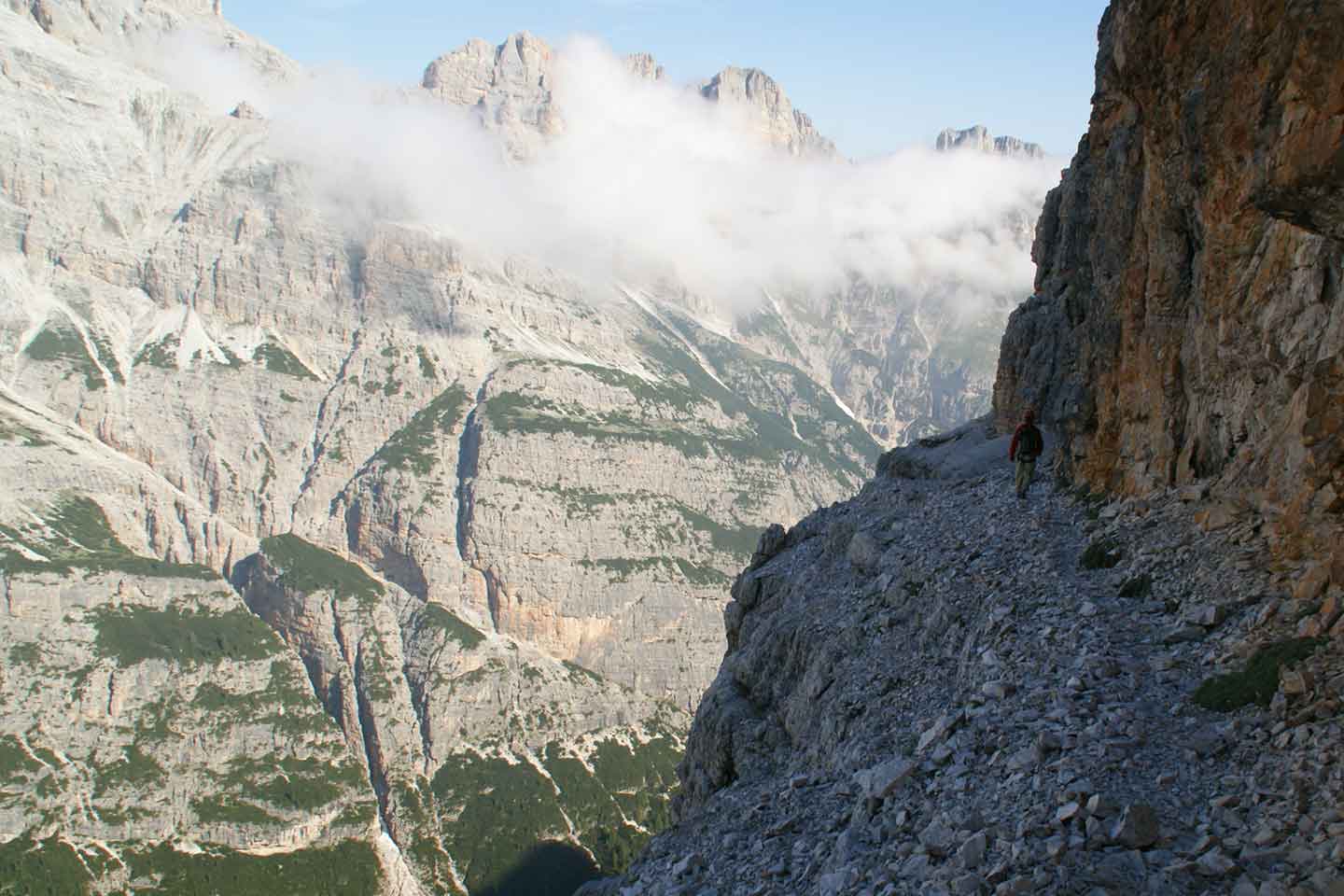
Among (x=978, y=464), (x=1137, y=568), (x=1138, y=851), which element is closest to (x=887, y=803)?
(x=1138, y=851)

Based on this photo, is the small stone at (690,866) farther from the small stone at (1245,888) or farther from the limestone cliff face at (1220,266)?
the limestone cliff face at (1220,266)

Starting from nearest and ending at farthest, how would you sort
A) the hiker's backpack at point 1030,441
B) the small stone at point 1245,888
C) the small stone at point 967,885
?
1. the small stone at point 1245,888
2. the small stone at point 967,885
3. the hiker's backpack at point 1030,441

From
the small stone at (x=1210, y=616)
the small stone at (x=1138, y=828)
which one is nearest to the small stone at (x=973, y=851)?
the small stone at (x=1138, y=828)

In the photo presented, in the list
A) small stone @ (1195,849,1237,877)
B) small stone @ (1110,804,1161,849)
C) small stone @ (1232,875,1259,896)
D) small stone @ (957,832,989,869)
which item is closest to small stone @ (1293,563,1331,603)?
small stone @ (1110,804,1161,849)

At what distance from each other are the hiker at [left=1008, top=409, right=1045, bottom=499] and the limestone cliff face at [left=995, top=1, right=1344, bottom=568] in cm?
134

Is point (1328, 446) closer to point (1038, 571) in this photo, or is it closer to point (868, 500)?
point (1038, 571)

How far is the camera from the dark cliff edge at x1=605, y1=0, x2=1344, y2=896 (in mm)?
Answer: 17906

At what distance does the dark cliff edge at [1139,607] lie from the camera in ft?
58.7

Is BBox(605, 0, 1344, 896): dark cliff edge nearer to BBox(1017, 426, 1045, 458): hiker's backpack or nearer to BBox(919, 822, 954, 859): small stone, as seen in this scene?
BBox(919, 822, 954, 859): small stone

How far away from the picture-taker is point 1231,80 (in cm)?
2298

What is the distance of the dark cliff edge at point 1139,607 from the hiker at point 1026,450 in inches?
38.9

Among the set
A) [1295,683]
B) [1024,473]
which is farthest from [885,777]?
[1024,473]

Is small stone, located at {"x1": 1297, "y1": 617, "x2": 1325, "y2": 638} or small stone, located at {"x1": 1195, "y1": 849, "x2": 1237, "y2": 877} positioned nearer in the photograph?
small stone, located at {"x1": 1195, "y1": 849, "x2": 1237, "y2": 877}

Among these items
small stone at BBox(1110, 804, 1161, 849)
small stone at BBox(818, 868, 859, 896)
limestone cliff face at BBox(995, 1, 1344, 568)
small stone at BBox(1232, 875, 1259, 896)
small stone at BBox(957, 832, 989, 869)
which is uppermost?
limestone cliff face at BBox(995, 1, 1344, 568)
